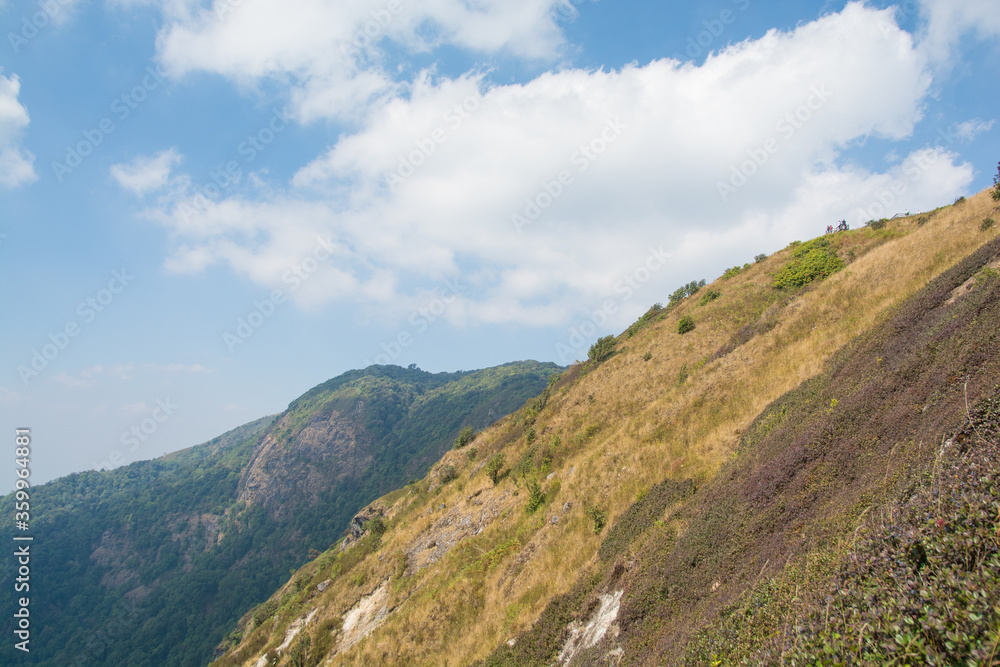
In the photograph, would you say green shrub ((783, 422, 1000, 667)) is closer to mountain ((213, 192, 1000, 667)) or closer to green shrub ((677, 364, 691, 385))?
mountain ((213, 192, 1000, 667))

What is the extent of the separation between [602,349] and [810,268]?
57.1 ft

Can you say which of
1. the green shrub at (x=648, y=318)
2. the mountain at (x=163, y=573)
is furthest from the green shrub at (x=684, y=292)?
the mountain at (x=163, y=573)

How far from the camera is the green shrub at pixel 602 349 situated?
1540 inches

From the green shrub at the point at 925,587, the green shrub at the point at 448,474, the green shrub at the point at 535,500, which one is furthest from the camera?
the green shrub at the point at 448,474

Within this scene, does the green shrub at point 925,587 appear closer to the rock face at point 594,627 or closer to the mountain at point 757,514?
the mountain at point 757,514

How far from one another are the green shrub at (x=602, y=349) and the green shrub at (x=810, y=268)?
1433 centimetres

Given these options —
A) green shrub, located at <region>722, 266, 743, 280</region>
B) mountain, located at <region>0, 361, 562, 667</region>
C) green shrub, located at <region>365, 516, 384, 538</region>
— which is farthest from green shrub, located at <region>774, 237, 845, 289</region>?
mountain, located at <region>0, 361, 562, 667</region>

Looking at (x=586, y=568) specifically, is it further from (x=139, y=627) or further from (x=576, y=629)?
(x=139, y=627)

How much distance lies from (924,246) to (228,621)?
187 m

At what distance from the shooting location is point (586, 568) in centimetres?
1230

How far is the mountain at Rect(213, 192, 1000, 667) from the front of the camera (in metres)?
4.44

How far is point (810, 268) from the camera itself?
31312mm

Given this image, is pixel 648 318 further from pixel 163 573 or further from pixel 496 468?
pixel 163 573

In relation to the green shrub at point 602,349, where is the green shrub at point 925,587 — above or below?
below
